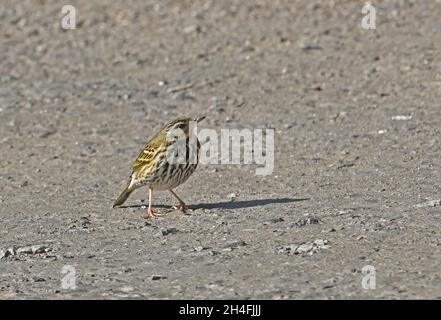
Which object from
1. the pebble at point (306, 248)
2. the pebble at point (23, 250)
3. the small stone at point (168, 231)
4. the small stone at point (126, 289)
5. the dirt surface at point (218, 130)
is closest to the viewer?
the small stone at point (126, 289)

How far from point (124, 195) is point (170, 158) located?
37.4 inches

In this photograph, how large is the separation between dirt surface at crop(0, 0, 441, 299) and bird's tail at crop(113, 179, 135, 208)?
13 centimetres

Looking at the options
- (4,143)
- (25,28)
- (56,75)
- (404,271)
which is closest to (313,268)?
(404,271)

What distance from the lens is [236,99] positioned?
16.4 m

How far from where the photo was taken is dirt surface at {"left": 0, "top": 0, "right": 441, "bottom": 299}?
907 cm

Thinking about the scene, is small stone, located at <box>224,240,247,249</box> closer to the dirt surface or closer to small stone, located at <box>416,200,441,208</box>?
the dirt surface

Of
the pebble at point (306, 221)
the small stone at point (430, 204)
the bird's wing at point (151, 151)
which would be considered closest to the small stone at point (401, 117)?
the small stone at point (430, 204)

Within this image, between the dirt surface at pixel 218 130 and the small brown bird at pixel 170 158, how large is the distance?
389 mm

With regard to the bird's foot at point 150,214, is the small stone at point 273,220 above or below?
below

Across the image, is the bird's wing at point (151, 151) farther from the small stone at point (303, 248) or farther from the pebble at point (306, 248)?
the small stone at point (303, 248)

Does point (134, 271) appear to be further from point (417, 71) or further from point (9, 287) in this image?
point (417, 71)

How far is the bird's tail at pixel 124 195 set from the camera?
1151 cm

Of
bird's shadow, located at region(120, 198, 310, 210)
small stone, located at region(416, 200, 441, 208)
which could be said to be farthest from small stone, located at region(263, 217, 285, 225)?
small stone, located at region(416, 200, 441, 208)
